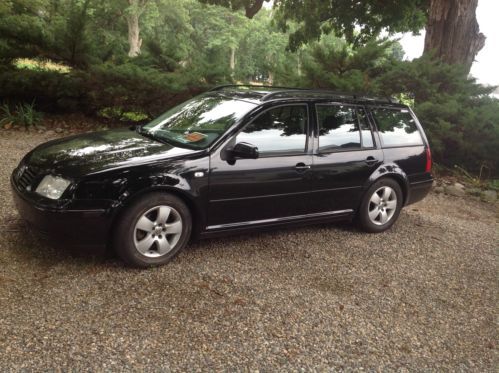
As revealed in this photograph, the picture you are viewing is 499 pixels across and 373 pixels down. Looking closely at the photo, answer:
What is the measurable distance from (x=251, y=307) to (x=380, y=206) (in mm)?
2486

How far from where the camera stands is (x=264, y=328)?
10.4ft

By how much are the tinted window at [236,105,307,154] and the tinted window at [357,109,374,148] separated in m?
0.82

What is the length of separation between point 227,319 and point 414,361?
51.6 inches

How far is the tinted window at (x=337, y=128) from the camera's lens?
4625 millimetres

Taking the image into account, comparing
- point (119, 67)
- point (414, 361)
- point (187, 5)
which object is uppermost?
point (187, 5)

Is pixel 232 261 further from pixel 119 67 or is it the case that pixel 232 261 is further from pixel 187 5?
pixel 187 5

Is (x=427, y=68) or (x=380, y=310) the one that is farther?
(x=427, y=68)

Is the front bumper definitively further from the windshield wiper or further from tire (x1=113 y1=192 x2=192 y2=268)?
the windshield wiper

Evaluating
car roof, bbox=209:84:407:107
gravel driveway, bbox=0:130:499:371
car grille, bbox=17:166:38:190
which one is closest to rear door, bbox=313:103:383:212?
car roof, bbox=209:84:407:107

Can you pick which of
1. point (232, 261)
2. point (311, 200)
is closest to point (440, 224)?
point (311, 200)

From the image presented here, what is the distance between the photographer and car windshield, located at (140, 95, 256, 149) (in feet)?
13.5

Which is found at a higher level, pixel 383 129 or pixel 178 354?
pixel 383 129

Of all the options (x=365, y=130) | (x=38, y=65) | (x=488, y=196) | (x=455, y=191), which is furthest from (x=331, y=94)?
(x=38, y=65)

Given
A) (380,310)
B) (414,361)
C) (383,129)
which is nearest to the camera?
(414,361)
